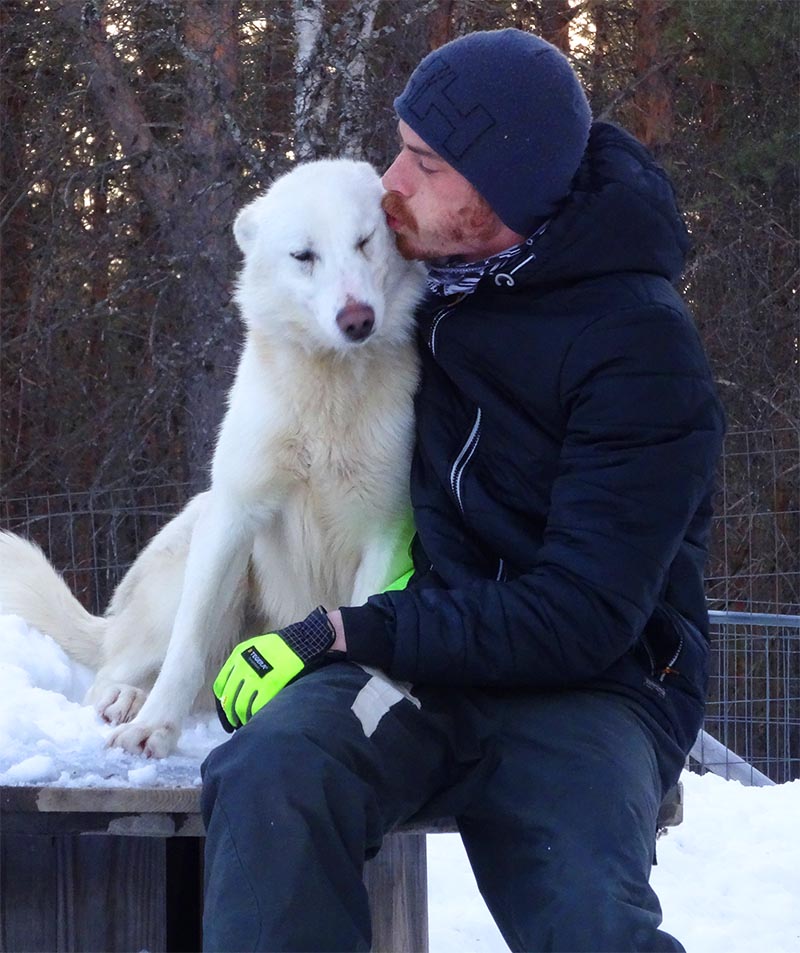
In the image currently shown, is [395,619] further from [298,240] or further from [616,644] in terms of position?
[298,240]

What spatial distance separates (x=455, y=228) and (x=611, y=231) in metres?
0.28

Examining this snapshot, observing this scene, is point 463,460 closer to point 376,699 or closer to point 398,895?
point 376,699

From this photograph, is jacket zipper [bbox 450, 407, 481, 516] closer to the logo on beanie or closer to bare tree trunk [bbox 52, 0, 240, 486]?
the logo on beanie

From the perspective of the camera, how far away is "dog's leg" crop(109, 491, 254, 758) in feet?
7.93

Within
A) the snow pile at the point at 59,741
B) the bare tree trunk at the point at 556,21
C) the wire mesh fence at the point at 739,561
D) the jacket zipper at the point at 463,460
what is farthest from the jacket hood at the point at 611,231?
the bare tree trunk at the point at 556,21

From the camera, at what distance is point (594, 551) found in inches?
69.2

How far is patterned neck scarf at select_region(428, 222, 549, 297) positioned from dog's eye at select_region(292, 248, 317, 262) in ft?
1.26

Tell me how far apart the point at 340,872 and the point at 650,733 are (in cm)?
59

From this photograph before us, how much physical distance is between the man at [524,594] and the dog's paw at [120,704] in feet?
2.79

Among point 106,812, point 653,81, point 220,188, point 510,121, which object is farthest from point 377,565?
point 653,81

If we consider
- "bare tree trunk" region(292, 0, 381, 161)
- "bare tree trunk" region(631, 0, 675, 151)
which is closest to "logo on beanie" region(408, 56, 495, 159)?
"bare tree trunk" region(292, 0, 381, 161)

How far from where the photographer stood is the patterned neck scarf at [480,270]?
194cm

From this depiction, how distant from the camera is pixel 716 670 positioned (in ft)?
20.7

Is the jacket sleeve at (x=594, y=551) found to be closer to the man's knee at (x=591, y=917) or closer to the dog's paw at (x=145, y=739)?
the man's knee at (x=591, y=917)
